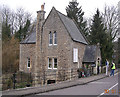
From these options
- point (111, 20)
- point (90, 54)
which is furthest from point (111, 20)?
point (90, 54)

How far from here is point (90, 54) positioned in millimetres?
29156

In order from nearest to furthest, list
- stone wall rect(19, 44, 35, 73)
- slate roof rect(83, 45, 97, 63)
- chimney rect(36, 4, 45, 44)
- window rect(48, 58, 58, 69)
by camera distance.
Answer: window rect(48, 58, 58, 69) → chimney rect(36, 4, 45, 44) → slate roof rect(83, 45, 97, 63) → stone wall rect(19, 44, 35, 73)

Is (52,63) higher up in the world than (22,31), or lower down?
lower down

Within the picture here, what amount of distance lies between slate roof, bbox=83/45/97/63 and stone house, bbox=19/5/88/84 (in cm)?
Result: 104

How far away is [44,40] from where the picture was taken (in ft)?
86.7

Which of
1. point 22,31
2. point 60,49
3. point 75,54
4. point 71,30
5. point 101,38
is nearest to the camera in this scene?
point 60,49

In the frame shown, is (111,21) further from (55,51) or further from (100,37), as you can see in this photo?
(55,51)

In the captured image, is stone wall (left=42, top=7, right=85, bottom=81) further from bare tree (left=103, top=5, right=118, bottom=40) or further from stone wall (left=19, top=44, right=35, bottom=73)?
bare tree (left=103, top=5, right=118, bottom=40)

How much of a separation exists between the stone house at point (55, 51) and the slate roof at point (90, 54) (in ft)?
3.41

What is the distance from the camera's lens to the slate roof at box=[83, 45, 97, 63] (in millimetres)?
28297

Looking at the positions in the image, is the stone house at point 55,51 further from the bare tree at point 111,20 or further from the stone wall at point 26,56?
the bare tree at point 111,20

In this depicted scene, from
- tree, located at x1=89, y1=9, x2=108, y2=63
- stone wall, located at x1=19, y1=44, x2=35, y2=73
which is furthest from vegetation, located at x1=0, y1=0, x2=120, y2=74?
stone wall, located at x1=19, y1=44, x2=35, y2=73

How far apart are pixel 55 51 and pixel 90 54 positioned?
21.4 feet

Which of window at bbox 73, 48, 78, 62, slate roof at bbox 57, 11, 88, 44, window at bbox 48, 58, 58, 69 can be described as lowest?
window at bbox 48, 58, 58, 69
